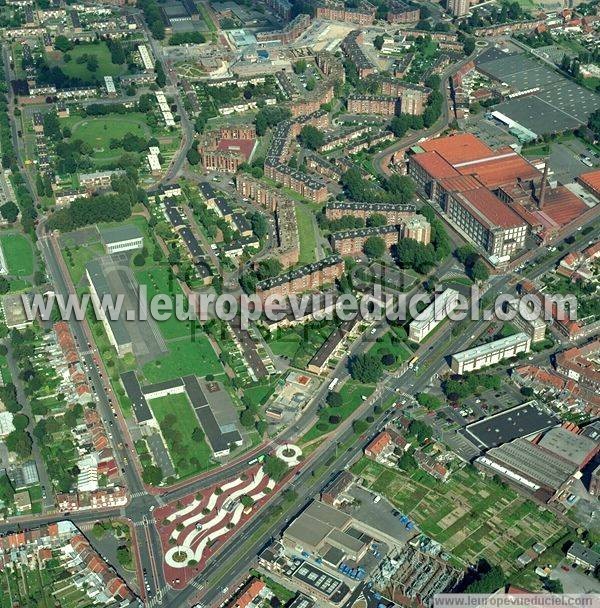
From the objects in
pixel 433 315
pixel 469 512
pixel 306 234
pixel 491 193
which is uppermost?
pixel 491 193

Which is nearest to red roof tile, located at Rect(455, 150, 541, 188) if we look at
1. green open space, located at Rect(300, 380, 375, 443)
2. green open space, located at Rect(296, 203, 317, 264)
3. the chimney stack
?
the chimney stack

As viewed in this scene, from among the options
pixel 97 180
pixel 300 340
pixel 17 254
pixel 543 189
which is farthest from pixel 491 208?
pixel 17 254

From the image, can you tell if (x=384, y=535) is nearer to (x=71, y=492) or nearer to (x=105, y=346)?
(x=71, y=492)

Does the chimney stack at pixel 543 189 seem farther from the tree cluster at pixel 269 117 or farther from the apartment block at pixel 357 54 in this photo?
the apartment block at pixel 357 54

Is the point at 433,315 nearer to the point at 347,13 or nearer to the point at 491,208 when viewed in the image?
the point at 491,208

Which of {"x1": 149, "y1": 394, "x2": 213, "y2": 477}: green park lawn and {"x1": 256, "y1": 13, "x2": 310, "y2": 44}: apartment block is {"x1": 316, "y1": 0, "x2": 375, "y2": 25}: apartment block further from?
{"x1": 149, "y1": 394, "x2": 213, "y2": 477}: green park lawn

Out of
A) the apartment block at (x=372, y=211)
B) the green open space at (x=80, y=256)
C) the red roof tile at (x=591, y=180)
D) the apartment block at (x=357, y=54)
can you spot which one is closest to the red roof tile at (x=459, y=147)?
the red roof tile at (x=591, y=180)
